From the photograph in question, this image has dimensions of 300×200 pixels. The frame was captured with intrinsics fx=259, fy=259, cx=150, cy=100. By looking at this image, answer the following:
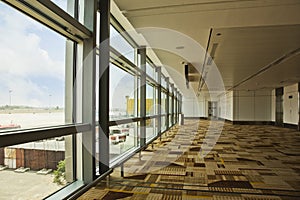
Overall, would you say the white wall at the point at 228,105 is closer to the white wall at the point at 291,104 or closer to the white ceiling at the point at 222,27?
the white wall at the point at 291,104

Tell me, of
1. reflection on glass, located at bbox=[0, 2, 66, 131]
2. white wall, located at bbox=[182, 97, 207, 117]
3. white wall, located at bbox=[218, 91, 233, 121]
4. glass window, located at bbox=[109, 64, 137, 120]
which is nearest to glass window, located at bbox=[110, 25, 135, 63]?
glass window, located at bbox=[109, 64, 137, 120]

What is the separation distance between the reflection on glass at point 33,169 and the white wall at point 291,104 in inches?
539

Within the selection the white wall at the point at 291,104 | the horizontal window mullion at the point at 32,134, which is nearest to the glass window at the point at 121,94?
the horizontal window mullion at the point at 32,134

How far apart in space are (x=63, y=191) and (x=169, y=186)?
1.37m

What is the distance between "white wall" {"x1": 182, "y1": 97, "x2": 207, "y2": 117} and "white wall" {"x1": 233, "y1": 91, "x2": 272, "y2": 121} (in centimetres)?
854

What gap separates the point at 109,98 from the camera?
3.70 meters

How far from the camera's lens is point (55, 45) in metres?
2.69

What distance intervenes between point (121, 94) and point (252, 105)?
50.3 feet

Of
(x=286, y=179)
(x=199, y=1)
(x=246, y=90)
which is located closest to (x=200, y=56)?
(x=199, y=1)

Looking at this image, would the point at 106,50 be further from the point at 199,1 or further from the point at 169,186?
the point at 169,186

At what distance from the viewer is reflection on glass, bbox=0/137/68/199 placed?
2.01 m

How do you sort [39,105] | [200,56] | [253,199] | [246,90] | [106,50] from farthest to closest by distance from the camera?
[246,90] → [200,56] → [106,50] → [253,199] → [39,105]

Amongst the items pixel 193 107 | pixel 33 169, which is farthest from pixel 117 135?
pixel 193 107

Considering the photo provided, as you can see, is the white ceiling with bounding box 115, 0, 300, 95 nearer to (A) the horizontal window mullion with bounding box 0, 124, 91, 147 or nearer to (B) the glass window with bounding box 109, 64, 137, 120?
(B) the glass window with bounding box 109, 64, 137, 120
